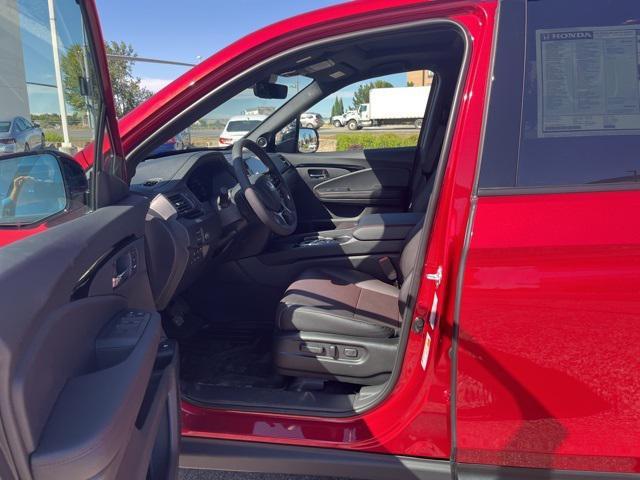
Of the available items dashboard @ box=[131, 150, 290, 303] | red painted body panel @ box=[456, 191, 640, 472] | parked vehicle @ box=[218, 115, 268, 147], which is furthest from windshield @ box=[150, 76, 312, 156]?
red painted body panel @ box=[456, 191, 640, 472]

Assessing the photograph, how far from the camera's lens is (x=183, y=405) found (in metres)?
1.67

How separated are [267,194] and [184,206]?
48cm

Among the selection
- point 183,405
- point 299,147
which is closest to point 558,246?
point 183,405

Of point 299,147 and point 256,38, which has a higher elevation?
point 256,38

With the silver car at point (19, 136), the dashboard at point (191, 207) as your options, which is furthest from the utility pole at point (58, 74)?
the dashboard at point (191, 207)

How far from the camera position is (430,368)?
1.37 m

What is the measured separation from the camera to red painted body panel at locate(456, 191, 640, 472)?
1179mm

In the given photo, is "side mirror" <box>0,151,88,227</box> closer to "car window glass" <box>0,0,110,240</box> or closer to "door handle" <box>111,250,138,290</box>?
"car window glass" <box>0,0,110,240</box>

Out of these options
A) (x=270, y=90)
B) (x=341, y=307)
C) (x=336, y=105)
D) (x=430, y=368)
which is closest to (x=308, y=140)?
(x=336, y=105)

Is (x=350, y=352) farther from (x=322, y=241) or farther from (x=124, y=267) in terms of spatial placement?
(x=322, y=241)

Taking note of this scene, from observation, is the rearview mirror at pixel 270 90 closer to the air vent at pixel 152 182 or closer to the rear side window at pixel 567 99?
the air vent at pixel 152 182

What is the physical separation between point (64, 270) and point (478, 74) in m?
1.15

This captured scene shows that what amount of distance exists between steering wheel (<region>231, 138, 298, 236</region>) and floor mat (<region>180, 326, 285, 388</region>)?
637 millimetres

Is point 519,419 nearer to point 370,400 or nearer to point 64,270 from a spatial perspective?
point 370,400
